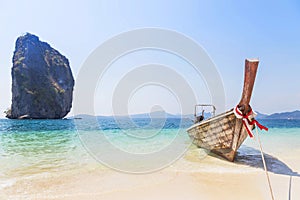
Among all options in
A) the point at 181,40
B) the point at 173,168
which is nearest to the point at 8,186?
the point at 173,168

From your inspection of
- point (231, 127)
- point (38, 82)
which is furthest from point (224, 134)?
point (38, 82)

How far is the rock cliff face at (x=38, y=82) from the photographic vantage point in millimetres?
54281

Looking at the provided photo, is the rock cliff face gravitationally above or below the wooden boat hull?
above

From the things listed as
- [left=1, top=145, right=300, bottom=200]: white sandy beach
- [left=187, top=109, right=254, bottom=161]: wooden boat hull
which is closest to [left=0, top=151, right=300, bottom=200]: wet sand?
[left=1, top=145, right=300, bottom=200]: white sandy beach

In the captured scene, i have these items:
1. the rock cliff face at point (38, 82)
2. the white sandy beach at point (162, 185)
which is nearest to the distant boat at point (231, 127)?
the white sandy beach at point (162, 185)

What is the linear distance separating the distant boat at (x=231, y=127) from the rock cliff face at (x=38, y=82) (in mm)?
57049

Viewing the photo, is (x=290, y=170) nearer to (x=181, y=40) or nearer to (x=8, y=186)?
(x=181, y=40)

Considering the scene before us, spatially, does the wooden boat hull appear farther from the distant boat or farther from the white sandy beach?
the white sandy beach

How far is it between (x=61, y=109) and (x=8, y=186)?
61059 mm

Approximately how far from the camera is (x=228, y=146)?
20.5ft

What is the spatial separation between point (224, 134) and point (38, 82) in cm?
6110

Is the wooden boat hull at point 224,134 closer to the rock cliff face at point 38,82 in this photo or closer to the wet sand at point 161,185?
the wet sand at point 161,185

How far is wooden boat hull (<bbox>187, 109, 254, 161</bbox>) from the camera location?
18.9ft

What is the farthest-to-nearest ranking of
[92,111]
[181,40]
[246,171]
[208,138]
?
[92,111] < [181,40] < [208,138] < [246,171]
